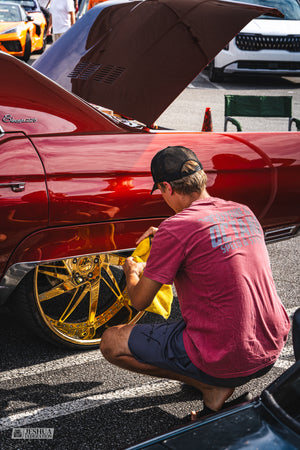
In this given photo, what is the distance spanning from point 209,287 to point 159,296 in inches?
16.3

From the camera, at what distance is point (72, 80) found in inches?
159

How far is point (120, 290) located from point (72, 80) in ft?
4.82

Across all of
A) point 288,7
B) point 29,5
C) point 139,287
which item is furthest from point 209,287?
point 29,5

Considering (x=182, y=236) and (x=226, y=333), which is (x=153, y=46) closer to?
(x=182, y=236)

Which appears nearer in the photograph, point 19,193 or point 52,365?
point 19,193

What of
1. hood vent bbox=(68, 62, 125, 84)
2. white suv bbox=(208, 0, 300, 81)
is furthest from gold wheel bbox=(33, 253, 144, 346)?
white suv bbox=(208, 0, 300, 81)

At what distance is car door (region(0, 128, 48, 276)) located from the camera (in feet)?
9.49

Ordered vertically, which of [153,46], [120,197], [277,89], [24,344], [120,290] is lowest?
[277,89]

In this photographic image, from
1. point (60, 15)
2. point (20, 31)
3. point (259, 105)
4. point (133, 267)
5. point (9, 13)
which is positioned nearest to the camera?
point (133, 267)

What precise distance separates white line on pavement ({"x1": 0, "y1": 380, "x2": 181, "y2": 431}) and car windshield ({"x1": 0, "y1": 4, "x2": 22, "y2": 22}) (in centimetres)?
1261

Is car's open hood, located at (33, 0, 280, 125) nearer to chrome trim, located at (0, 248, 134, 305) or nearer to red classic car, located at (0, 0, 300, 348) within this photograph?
red classic car, located at (0, 0, 300, 348)

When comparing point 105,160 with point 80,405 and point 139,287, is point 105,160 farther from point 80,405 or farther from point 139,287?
point 80,405

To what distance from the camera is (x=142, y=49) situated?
3.66 m

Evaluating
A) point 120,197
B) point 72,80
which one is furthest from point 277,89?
point 120,197
